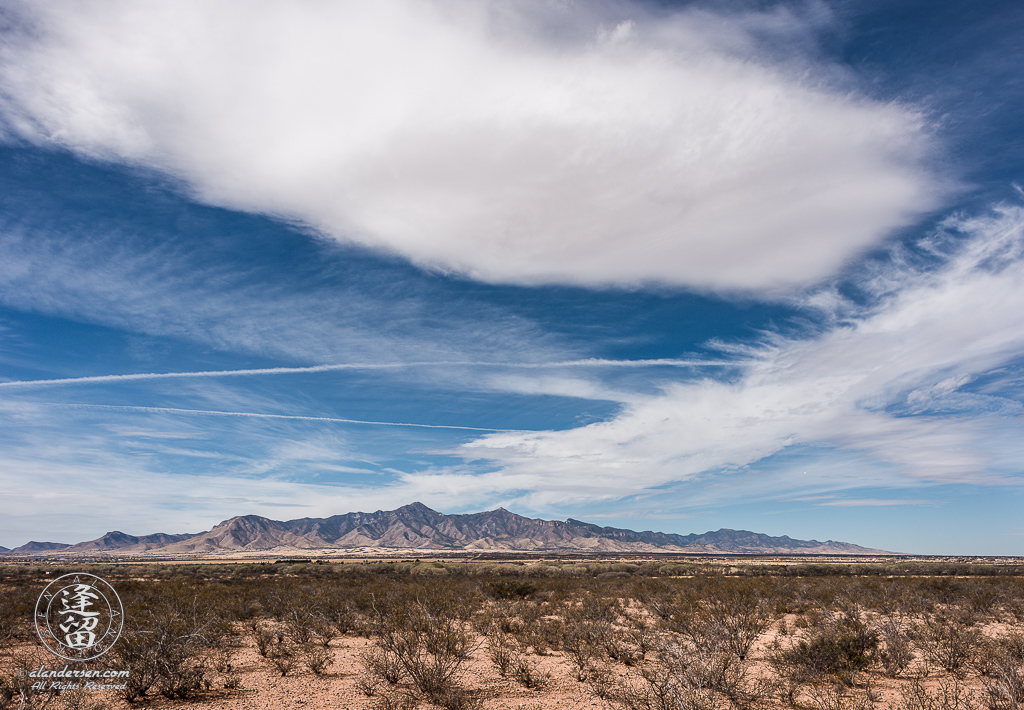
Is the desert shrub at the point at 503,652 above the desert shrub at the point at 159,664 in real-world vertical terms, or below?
below

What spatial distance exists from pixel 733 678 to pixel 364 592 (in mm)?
22413

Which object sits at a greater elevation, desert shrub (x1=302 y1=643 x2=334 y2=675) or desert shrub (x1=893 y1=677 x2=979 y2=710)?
desert shrub (x1=893 y1=677 x2=979 y2=710)

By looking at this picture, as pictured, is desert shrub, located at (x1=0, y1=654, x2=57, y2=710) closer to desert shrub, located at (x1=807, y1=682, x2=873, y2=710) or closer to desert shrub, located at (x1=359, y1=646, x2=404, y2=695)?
desert shrub, located at (x1=359, y1=646, x2=404, y2=695)

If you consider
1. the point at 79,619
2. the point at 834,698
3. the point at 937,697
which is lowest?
the point at 834,698

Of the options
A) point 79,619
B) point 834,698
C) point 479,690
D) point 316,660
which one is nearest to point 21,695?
point 316,660

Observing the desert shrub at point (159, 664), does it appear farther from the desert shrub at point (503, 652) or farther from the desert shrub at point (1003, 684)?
the desert shrub at point (1003, 684)

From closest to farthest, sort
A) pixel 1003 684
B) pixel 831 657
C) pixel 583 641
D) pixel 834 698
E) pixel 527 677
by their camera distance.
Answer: pixel 1003 684 → pixel 834 698 → pixel 527 677 → pixel 831 657 → pixel 583 641

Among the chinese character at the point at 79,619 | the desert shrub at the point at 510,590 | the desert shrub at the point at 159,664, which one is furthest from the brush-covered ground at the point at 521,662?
the desert shrub at the point at 510,590

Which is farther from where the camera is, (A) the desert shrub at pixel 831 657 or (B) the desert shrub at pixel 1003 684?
(A) the desert shrub at pixel 831 657

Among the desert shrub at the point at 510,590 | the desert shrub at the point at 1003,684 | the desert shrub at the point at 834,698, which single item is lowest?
the desert shrub at the point at 510,590

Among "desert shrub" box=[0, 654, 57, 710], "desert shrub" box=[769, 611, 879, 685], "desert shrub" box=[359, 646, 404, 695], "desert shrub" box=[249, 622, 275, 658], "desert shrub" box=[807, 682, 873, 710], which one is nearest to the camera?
"desert shrub" box=[0, 654, 57, 710]

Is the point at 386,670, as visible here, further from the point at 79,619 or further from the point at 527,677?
the point at 79,619

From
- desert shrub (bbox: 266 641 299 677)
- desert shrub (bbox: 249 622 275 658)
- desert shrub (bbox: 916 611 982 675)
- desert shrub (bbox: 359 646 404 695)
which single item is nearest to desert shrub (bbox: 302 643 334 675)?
desert shrub (bbox: 266 641 299 677)

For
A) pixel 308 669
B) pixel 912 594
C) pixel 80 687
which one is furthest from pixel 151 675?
pixel 912 594
